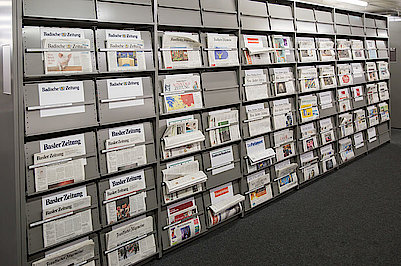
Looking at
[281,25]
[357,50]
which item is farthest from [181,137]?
[357,50]

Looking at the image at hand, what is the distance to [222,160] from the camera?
9.47 feet

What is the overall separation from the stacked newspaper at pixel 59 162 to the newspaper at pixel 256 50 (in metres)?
1.71

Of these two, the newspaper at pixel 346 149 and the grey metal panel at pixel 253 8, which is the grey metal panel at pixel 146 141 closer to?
the grey metal panel at pixel 253 8

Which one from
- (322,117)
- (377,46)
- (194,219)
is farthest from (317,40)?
(194,219)

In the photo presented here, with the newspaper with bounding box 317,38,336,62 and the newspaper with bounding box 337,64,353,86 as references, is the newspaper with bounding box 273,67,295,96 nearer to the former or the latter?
the newspaper with bounding box 317,38,336,62

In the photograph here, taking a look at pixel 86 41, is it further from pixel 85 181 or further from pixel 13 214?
pixel 13 214

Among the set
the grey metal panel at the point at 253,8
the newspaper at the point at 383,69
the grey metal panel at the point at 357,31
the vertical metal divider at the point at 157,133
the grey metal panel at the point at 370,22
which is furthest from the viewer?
the newspaper at the point at 383,69

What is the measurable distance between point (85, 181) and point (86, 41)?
0.85m

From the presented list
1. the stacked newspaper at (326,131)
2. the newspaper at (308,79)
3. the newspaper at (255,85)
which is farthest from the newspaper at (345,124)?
the newspaper at (255,85)

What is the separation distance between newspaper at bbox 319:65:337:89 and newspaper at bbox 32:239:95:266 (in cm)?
314

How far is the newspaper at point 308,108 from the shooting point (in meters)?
3.76

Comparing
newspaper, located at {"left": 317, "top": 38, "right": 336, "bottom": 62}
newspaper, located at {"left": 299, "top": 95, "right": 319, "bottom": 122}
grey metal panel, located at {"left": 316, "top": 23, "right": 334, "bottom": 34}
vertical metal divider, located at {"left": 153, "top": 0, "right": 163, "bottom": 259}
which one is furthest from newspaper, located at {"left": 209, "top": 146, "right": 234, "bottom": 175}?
grey metal panel, located at {"left": 316, "top": 23, "right": 334, "bottom": 34}

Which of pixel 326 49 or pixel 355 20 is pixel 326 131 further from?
pixel 355 20

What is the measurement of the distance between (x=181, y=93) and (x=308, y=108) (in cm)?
187
